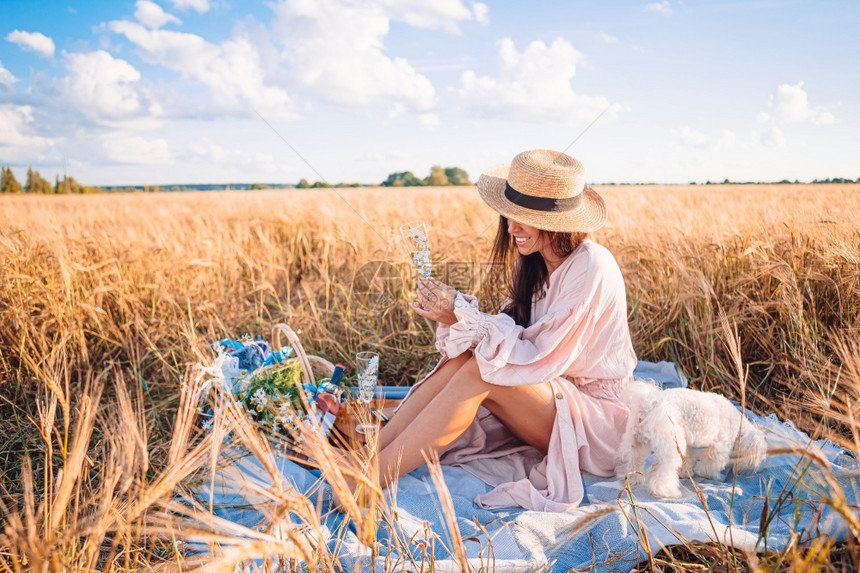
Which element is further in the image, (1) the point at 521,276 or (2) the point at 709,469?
(1) the point at 521,276

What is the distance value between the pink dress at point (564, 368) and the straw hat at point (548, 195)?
4.6 inches

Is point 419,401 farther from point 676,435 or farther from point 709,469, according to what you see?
point 709,469

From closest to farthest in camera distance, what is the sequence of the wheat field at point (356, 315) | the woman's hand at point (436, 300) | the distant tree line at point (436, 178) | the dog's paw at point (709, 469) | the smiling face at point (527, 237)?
the dog's paw at point (709, 469) → the woman's hand at point (436, 300) → the smiling face at point (527, 237) → the wheat field at point (356, 315) → the distant tree line at point (436, 178)

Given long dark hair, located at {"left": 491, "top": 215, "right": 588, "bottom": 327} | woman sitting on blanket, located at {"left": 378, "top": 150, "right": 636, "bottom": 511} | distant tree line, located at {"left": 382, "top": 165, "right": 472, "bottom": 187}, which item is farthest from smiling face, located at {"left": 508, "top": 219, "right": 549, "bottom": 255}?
distant tree line, located at {"left": 382, "top": 165, "right": 472, "bottom": 187}

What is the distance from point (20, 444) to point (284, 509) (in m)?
2.25

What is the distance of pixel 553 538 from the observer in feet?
5.15

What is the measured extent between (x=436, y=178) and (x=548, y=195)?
37735mm

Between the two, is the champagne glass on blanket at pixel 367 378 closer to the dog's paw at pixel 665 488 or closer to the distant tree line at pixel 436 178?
the dog's paw at pixel 665 488

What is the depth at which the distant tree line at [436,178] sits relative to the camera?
119ft

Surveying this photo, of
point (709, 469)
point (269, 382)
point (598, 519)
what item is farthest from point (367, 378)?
point (709, 469)

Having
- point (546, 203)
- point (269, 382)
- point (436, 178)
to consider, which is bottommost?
point (269, 382)

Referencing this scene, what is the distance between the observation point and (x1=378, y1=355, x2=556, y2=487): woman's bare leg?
6.17 ft

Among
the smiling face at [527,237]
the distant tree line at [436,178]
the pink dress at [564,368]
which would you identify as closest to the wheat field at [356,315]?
the pink dress at [564,368]

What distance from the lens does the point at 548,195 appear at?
79.7 inches
